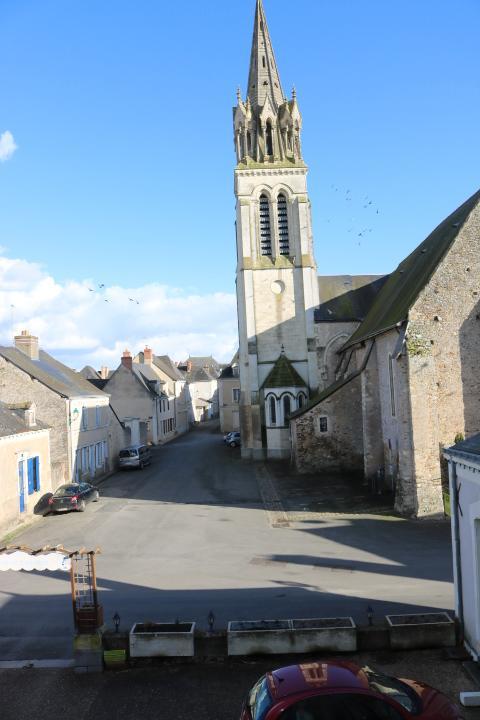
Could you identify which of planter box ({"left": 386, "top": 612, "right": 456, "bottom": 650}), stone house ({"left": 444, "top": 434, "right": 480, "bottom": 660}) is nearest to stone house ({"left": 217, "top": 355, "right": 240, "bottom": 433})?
stone house ({"left": 444, "top": 434, "right": 480, "bottom": 660})

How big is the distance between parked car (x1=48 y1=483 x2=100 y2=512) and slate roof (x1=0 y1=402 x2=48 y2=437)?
2698 mm

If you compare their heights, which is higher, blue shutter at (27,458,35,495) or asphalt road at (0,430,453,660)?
blue shutter at (27,458,35,495)

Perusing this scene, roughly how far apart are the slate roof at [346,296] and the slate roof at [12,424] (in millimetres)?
19688

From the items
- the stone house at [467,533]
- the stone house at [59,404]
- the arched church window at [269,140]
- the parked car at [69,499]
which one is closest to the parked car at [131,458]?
the stone house at [59,404]

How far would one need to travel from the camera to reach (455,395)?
19.8m

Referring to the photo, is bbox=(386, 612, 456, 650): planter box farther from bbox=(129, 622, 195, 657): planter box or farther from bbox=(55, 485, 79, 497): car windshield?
bbox=(55, 485, 79, 497): car windshield

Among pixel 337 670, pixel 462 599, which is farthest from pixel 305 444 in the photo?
pixel 337 670

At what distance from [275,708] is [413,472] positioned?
13616mm

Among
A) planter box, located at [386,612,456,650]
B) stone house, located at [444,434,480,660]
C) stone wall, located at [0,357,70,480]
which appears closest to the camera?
stone house, located at [444,434,480,660]

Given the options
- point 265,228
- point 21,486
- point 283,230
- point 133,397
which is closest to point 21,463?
point 21,486

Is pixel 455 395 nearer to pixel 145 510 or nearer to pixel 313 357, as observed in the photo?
pixel 145 510

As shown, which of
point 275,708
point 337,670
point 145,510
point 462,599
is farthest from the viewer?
point 145,510

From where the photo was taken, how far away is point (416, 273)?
23.9 metres

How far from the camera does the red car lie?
20.1ft
